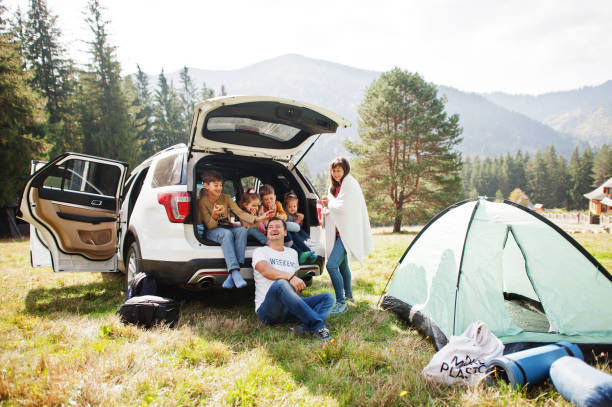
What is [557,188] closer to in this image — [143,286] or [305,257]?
[305,257]

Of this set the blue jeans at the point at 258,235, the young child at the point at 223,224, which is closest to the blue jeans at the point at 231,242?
the young child at the point at 223,224

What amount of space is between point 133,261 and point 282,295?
195 cm

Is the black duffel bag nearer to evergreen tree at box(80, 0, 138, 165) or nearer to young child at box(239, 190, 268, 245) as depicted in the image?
young child at box(239, 190, 268, 245)

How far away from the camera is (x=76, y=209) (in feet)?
16.7

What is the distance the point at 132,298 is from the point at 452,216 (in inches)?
135

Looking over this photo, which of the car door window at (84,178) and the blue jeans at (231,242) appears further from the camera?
the car door window at (84,178)

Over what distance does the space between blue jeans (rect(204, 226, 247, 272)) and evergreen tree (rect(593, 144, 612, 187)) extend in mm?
78856

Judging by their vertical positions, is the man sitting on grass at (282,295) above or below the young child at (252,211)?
below

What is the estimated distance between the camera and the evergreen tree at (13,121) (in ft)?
51.0

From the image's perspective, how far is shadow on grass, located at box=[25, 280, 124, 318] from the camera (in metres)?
3.99

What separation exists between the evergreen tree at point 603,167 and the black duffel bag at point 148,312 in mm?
79561

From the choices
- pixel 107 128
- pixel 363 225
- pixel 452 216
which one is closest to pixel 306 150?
pixel 363 225

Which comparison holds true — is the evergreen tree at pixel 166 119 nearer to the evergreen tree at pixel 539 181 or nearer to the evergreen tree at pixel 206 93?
the evergreen tree at pixel 206 93

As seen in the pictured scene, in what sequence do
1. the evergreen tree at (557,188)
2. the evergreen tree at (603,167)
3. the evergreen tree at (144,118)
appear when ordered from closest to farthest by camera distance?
the evergreen tree at (144,118), the evergreen tree at (603,167), the evergreen tree at (557,188)
